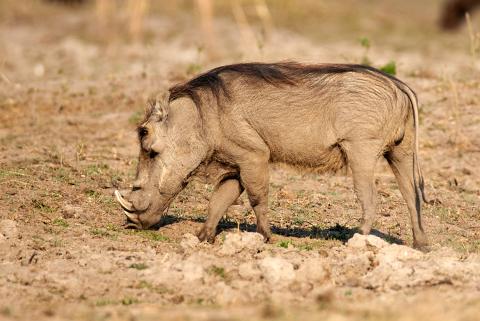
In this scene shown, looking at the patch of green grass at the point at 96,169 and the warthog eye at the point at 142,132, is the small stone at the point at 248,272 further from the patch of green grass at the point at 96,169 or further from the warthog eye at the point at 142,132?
the patch of green grass at the point at 96,169

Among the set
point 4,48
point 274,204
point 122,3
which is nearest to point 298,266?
point 274,204

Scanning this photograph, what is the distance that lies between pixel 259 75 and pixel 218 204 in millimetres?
906

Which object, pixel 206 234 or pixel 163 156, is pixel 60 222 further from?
pixel 206 234

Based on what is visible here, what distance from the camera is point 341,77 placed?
6.47m

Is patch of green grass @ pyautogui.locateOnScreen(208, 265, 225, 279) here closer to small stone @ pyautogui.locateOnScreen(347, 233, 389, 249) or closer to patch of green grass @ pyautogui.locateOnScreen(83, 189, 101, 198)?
small stone @ pyautogui.locateOnScreen(347, 233, 389, 249)

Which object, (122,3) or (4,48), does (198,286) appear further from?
(122,3)

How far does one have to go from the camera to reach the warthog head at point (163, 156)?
653cm

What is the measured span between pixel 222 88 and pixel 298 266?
141cm

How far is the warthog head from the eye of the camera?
653 cm

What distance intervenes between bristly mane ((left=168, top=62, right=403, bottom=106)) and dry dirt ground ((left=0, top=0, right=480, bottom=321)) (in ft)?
2.05

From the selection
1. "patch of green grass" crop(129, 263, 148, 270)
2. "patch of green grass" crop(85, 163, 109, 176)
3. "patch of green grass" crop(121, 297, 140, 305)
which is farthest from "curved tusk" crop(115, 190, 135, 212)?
"patch of green grass" crop(85, 163, 109, 176)

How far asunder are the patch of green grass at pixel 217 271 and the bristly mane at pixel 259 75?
131 centimetres

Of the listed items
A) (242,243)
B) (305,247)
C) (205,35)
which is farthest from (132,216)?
(205,35)

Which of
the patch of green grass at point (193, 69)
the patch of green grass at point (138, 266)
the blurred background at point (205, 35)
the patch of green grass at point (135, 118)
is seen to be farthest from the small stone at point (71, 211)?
the blurred background at point (205, 35)
